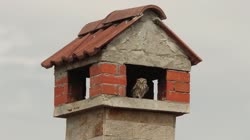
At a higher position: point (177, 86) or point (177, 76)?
point (177, 76)

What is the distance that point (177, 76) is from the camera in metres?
11.2

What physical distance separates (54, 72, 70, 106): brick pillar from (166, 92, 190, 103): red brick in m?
1.24

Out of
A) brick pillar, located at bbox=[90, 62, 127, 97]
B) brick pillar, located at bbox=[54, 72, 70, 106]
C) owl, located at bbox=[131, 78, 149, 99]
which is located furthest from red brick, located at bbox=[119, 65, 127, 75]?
brick pillar, located at bbox=[54, 72, 70, 106]

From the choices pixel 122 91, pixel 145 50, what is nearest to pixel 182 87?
pixel 145 50

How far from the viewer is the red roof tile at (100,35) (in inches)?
424

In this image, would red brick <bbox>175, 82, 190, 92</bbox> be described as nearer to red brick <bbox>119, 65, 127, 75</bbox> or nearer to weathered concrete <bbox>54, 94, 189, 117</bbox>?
weathered concrete <bbox>54, 94, 189, 117</bbox>

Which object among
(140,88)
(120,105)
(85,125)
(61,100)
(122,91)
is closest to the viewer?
(120,105)

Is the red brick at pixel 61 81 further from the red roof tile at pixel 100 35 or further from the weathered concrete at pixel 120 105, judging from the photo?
the weathered concrete at pixel 120 105

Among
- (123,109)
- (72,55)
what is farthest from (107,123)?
(72,55)

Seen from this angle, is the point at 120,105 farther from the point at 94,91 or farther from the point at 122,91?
the point at 94,91

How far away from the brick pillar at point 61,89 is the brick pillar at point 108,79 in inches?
23.5

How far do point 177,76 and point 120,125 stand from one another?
1.03 meters

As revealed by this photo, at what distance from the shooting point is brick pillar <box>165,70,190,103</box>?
436 inches

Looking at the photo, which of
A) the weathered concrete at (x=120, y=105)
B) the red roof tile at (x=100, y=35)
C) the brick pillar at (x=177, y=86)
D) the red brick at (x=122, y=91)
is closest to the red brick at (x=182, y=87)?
the brick pillar at (x=177, y=86)
